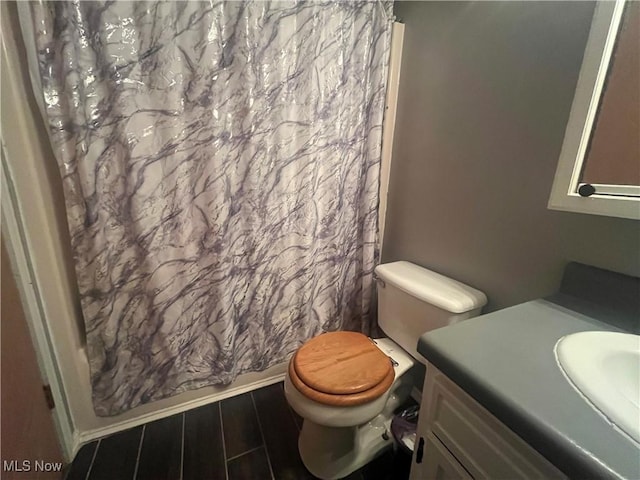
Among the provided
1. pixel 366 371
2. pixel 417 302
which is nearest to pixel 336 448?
pixel 366 371

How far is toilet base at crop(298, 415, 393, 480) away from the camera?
112 centimetres

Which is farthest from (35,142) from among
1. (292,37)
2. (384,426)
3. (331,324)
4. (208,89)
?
(384,426)

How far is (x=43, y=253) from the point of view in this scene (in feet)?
3.37

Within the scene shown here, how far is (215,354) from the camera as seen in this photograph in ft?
4.50

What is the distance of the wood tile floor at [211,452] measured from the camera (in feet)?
3.69

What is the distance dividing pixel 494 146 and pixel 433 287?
560mm

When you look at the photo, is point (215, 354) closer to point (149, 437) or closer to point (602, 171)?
point (149, 437)

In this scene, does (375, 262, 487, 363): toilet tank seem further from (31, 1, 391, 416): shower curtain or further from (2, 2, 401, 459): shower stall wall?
(2, 2, 401, 459): shower stall wall

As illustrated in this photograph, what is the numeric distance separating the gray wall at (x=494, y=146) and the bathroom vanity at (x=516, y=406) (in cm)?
17

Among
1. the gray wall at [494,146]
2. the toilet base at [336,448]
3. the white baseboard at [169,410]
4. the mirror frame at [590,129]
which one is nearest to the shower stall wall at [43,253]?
A: the white baseboard at [169,410]

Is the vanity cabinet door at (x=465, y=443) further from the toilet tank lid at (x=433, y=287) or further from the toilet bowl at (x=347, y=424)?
the toilet tank lid at (x=433, y=287)

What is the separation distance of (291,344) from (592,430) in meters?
1.28

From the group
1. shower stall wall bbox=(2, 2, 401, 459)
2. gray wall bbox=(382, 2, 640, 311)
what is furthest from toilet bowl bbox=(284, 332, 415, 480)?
shower stall wall bbox=(2, 2, 401, 459)

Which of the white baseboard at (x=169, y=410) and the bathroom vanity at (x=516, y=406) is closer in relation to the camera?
the bathroom vanity at (x=516, y=406)
